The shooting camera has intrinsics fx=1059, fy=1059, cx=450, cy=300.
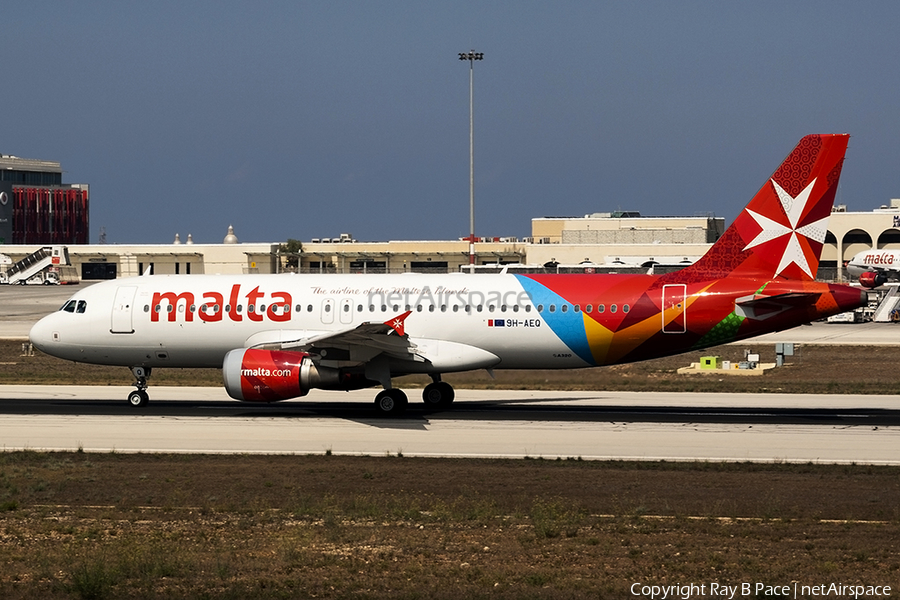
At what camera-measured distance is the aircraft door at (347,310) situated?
33.0m

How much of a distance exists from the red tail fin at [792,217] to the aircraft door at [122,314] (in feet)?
56.4

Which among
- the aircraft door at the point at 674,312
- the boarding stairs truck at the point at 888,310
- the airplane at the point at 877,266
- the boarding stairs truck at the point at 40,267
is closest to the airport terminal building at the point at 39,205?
the boarding stairs truck at the point at 40,267

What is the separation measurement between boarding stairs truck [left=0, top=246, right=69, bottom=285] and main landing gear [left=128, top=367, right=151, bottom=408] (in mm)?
92547

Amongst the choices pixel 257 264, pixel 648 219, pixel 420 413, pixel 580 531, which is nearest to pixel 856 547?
pixel 580 531

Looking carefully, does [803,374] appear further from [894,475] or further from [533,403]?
[894,475]

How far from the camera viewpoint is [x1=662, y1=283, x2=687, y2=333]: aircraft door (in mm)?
31141

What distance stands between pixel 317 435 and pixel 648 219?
10425 centimetres

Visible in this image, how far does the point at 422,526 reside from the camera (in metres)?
16.8

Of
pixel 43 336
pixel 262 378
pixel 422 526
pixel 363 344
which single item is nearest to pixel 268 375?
pixel 262 378

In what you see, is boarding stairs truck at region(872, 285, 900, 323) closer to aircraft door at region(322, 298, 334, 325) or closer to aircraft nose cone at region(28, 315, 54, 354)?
aircraft door at region(322, 298, 334, 325)

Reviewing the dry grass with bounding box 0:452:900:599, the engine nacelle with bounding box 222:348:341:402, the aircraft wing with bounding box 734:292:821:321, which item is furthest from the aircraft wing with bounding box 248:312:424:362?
the aircraft wing with bounding box 734:292:821:321

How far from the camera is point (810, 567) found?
548 inches

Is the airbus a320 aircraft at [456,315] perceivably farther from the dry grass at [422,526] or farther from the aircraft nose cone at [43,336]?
the dry grass at [422,526]

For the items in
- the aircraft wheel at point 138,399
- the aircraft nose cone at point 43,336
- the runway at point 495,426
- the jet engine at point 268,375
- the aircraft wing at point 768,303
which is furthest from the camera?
the aircraft nose cone at point 43,336
